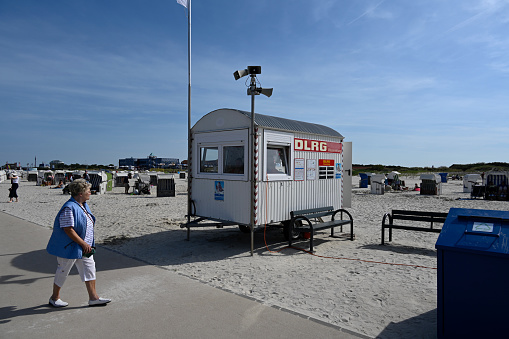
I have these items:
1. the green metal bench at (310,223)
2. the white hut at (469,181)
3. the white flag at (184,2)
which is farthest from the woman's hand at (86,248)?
the white hut at (469,181)

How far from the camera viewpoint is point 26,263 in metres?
6.60

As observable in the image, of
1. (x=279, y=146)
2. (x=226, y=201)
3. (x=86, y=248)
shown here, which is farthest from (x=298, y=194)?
(x=86, y=248)

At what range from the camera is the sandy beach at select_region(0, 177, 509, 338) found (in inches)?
173

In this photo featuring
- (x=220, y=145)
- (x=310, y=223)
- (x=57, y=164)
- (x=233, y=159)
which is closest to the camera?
(x=310, y=223)

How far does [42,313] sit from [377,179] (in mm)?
25443

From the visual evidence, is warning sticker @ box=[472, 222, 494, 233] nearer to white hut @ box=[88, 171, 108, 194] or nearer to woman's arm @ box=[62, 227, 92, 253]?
woman's arm @ box=[62, 227, 92, 253]

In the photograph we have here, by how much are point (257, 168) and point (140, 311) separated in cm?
408

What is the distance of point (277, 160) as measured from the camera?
838 centimetres

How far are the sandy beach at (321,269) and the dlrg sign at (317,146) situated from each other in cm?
248

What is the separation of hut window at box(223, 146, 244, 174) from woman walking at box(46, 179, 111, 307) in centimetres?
402

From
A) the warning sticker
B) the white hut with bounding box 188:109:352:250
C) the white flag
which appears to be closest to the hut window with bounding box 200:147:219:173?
the white hut with bounding box 188:109:352:250

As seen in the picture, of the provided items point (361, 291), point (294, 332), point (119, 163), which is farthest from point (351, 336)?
point (119, 163)

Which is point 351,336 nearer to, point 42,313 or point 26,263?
point 42,313

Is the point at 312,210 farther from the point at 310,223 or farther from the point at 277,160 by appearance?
the point at 277,160
